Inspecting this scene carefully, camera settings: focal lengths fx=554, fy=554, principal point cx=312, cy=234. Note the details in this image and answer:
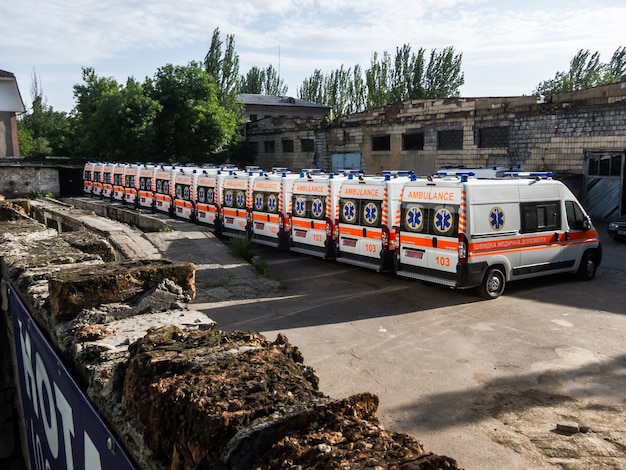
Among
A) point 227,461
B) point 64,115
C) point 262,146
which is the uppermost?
point 64,115

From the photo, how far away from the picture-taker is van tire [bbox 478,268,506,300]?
11039 mm

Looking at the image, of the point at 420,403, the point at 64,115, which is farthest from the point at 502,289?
the point at 64,115

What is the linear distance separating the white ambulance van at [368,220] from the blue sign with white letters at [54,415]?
30.5 ft

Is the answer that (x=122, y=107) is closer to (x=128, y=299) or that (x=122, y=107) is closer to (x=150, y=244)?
(x=150, y=244)

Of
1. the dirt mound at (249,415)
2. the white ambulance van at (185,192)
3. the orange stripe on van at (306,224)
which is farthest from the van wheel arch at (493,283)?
the white ambulance van at (185,192)

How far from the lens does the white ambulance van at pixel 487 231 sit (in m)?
10.7

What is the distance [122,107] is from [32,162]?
6.77 meters

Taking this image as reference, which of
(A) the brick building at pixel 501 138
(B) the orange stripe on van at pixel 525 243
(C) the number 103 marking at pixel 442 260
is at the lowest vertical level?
(C) the number 103 marking at pixel 442 260

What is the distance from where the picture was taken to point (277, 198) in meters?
15.4

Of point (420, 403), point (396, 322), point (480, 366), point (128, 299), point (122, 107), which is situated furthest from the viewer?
point (122, 107)

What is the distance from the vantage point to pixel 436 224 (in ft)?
36.5

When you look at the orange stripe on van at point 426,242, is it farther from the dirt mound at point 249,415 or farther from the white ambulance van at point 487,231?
the dirt mound at point 249,415

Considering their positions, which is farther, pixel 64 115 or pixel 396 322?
pixel 64 115

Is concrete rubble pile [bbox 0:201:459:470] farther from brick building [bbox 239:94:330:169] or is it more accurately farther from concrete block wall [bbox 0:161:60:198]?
brick building [bbox 239:94:330:169]
